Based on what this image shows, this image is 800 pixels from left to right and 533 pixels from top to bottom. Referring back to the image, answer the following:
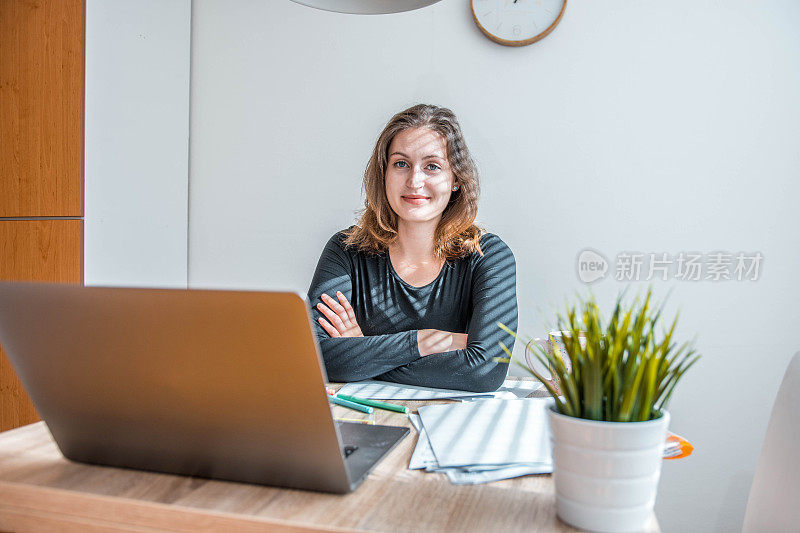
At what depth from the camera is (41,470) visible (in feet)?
2.61

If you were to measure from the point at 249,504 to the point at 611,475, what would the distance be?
1.33 ft

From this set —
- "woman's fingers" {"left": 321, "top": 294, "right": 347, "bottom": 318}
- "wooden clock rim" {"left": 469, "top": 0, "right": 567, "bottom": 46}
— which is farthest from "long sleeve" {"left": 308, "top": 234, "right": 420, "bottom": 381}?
"wooden clock rim" {"left": 469, "top": 0, "right": 567, "bottom": 46}

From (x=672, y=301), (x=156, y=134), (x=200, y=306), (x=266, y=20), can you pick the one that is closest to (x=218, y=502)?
(x=200, y=306)

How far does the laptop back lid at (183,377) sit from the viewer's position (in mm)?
653

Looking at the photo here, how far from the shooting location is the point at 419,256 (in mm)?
2137

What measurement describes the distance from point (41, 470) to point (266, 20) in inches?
88.3

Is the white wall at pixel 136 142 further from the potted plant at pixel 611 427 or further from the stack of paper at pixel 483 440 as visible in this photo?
the potted plant at pixel 611 427

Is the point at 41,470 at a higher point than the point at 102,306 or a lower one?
lower

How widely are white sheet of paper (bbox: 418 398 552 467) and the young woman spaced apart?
1.94 feet

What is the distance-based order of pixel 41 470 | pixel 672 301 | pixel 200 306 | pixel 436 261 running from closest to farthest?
pixel 200 306, pixel 41 470, pixel 436 261, pixel 672 301

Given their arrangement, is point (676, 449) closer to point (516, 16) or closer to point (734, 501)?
point (734, 501)

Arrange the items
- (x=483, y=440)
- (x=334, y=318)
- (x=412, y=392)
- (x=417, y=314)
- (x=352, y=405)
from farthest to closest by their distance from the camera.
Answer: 1. (x=417, y=314)
2. (x=334, y=318)
3. (x=412, y=392)
4. (x=352, y=405)
5. (x=483, y=440)

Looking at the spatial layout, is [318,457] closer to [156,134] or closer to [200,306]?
[200,306]

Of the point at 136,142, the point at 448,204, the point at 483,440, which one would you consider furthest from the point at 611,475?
the point at 136,142
